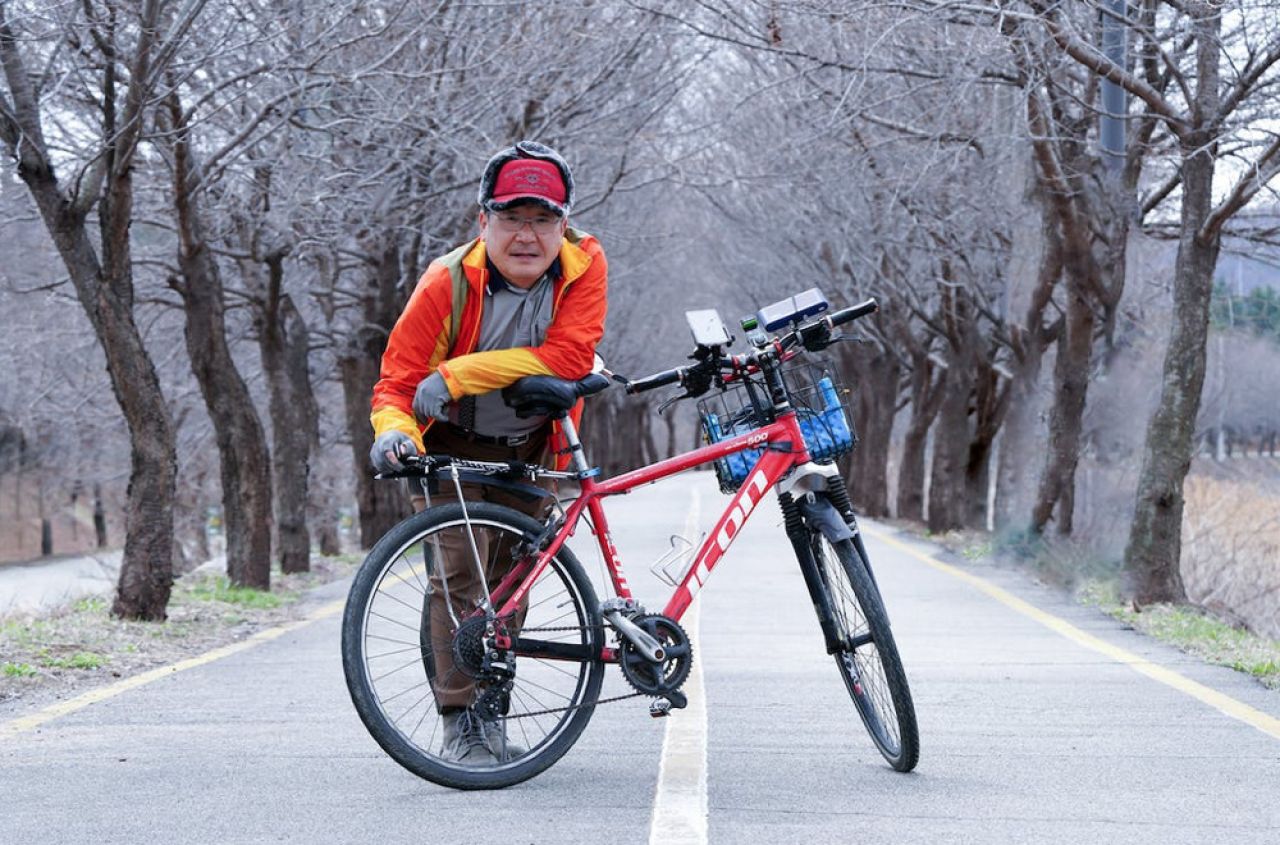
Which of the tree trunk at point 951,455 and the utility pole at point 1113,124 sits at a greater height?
the utility pole at point 1113,124

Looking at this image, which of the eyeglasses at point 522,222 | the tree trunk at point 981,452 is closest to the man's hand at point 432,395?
the eyeglasses at point 522,222

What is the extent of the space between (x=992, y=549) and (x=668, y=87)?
5.93m

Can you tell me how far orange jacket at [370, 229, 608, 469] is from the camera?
5176 millimetres

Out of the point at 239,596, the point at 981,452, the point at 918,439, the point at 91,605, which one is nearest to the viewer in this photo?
the point at 91,605

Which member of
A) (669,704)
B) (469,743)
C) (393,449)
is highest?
(393,449)

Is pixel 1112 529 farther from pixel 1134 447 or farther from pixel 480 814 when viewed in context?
pixel 480 814

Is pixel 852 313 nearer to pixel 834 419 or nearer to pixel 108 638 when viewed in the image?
pixel 834 419

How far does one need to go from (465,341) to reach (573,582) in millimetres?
795

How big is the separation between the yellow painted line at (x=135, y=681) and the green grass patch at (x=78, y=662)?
32cm

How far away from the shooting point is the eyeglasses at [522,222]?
5.21m

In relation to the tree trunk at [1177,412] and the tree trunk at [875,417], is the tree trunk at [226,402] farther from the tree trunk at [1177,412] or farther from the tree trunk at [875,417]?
the tree trunk at [875,417]

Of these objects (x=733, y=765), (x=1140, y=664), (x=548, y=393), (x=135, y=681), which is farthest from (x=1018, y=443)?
(x=548, y=393)

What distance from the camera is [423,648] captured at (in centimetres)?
536

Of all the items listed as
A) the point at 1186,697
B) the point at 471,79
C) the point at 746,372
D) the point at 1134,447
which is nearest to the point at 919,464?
the point at 1134,447
